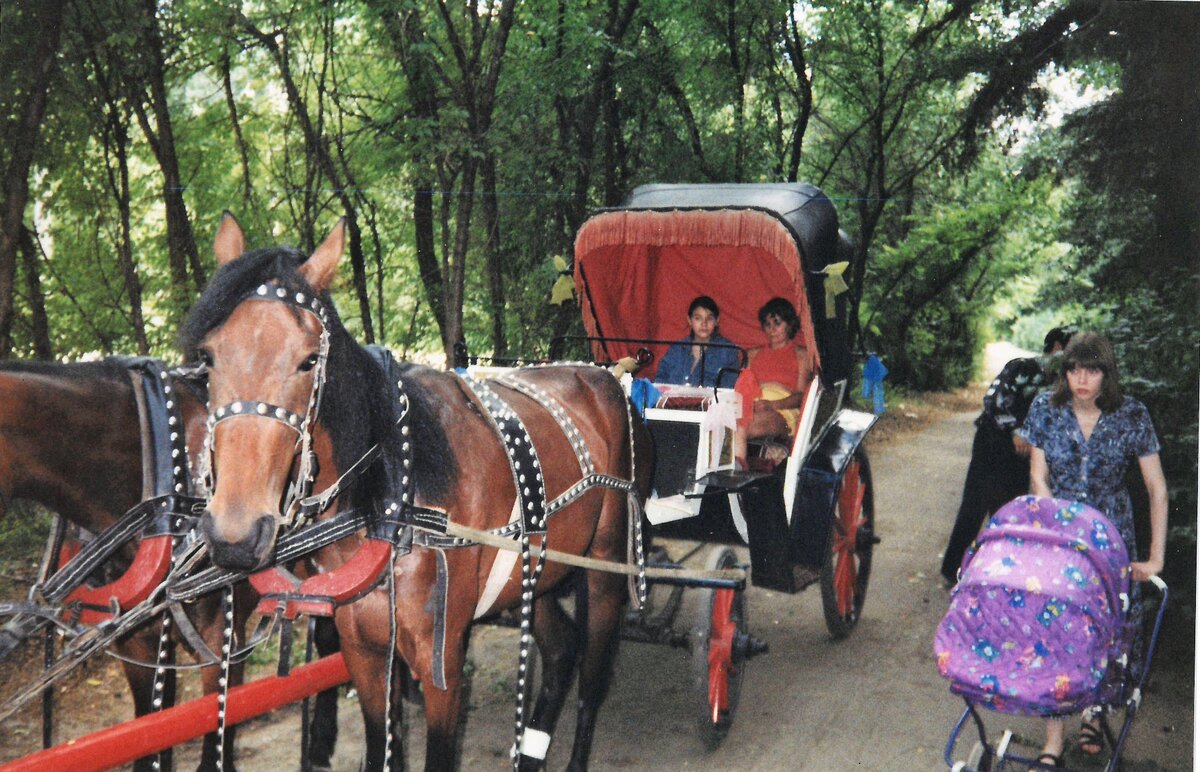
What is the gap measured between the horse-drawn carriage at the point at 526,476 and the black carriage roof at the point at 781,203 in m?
0.02

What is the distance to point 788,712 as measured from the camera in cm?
503

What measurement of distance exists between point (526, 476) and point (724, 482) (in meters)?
1.53

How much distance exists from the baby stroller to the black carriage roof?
200 centimetres

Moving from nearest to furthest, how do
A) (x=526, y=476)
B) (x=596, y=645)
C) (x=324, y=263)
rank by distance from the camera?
(x=324, y=263) < (x=526, y=476) < (x=596, y=645)

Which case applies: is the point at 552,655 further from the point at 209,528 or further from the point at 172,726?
the point at 209,528

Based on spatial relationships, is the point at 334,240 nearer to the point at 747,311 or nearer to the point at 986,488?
the point at 747,311

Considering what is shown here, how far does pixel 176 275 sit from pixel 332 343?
5.98 meters

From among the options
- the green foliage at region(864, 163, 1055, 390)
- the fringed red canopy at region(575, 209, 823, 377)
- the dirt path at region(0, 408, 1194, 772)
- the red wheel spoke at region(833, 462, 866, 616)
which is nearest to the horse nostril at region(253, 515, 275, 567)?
the dirt path at region(0, 408, 1194, 772)

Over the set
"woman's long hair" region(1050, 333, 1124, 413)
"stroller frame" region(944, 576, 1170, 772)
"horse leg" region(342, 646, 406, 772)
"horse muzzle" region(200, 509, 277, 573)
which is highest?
"woman's long hair" region(1050, 333, 1124, 413)

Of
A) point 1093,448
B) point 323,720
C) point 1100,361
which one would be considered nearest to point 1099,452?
point 1093,448

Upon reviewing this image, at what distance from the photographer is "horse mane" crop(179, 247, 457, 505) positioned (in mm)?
2357

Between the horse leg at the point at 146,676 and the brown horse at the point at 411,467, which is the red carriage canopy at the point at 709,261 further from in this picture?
the horse leg at the point at 146,676

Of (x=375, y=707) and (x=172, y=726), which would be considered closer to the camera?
(x=172, y=726)

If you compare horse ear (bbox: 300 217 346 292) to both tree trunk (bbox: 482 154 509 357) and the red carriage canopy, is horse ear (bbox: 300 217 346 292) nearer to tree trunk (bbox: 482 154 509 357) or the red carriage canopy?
the red carriage canopy
